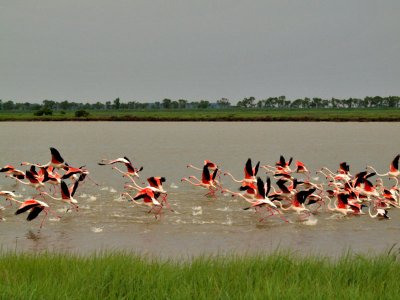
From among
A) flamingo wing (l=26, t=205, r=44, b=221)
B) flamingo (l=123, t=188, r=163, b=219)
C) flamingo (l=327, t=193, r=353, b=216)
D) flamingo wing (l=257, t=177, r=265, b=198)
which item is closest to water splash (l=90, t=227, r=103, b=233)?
flamingo wing (l=26, t=205, r=44, b=221)

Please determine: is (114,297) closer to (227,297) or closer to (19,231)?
(227,297)

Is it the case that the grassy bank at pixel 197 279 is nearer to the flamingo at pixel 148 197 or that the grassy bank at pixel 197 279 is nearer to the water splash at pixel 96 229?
the water splash at pixel 96 229

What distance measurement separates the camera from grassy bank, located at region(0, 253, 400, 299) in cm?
525

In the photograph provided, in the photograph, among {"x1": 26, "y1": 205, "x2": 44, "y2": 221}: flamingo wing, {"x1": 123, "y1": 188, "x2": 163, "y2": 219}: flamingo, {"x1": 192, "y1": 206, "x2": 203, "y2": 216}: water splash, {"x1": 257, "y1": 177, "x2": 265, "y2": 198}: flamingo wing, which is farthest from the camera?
{"x1": 192, "y1": 206, "x2": 203, "y2": 216}: water splash

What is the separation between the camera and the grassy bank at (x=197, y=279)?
525cm

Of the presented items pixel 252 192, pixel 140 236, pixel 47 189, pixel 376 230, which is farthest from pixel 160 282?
pixel 47 189

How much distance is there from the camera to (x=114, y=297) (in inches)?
209

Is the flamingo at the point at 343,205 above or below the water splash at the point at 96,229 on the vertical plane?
above

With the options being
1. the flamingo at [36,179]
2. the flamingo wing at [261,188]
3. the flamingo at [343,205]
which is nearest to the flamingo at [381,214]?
the flamingo at [343,205]

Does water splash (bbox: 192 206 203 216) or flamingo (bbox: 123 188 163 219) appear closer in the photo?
flamingo (bbox: 123 188 163 219)

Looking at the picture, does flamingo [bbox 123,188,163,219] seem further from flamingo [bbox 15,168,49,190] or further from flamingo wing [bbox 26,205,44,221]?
flamingo [bbox 15,168,49,190]

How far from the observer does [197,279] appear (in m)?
5.94

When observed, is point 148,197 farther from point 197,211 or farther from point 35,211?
point 35,211

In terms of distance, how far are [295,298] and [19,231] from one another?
6.45 meters
